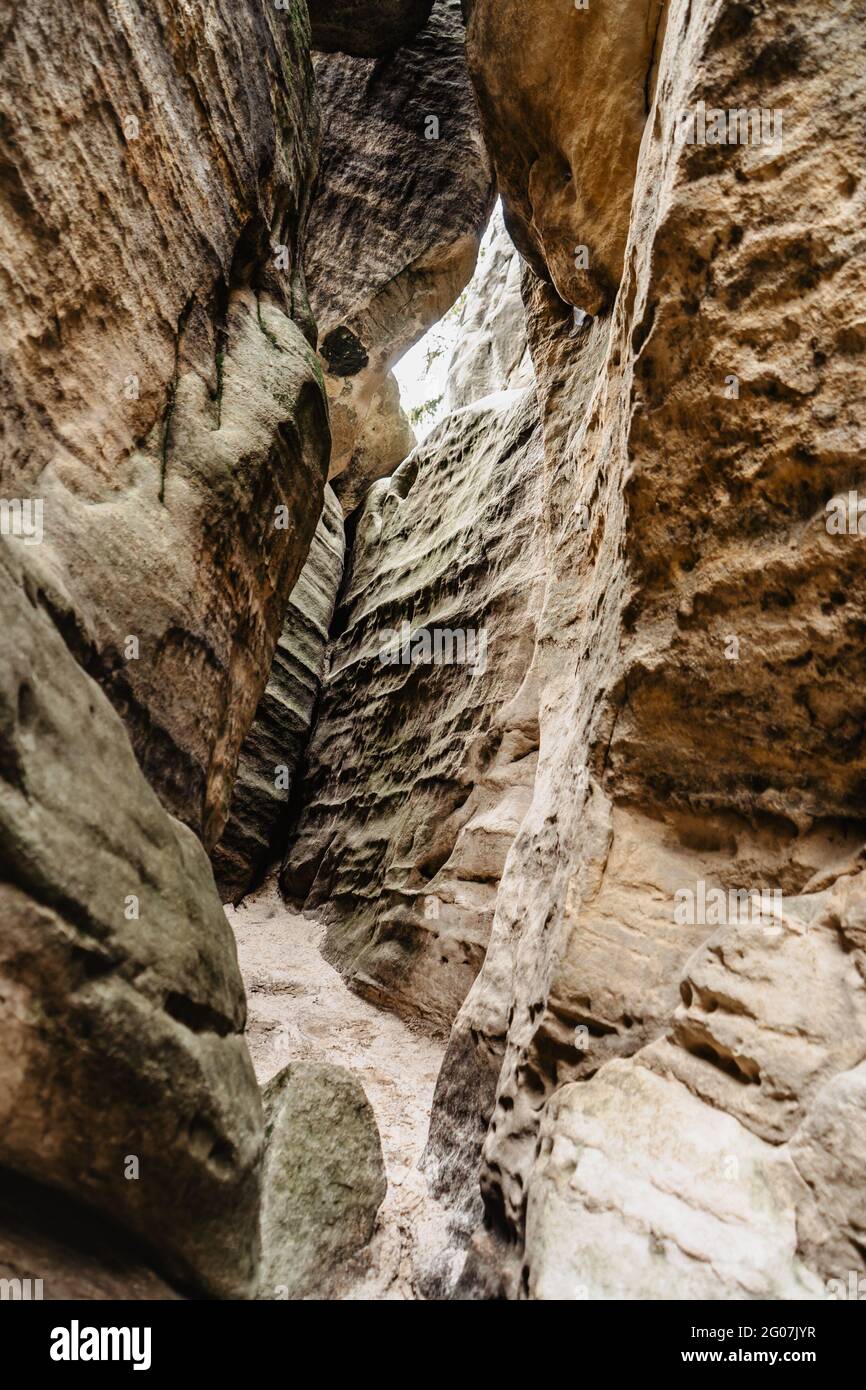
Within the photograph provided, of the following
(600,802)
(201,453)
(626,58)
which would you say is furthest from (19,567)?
(626,58)

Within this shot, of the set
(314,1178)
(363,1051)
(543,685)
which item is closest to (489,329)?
(543,685)

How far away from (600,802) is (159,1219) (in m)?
2.40

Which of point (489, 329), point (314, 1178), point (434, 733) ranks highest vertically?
point (489, 329)

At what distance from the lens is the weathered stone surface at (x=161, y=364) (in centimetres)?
335

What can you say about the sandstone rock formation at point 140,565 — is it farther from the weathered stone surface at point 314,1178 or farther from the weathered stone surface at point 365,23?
the weathered stone surface at point 365,23

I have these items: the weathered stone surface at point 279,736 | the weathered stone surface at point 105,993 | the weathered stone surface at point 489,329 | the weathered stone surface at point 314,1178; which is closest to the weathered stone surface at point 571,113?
the weathered stone surface at point 279,736

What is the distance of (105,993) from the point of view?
2535 mm

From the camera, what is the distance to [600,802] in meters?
3.71

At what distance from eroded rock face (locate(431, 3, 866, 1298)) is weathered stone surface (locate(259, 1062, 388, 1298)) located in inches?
22.1

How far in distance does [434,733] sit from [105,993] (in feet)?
19.6

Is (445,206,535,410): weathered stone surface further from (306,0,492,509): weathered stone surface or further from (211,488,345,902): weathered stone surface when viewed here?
(211,488,345,902): weathered stone surface

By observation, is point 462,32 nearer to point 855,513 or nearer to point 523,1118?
point 855,513

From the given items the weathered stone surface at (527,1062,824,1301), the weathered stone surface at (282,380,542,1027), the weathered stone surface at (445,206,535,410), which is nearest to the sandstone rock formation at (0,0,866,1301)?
the weathered stone surface at (527,1062,824,1301)

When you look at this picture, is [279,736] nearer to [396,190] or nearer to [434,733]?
[434,733]
